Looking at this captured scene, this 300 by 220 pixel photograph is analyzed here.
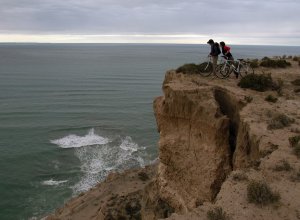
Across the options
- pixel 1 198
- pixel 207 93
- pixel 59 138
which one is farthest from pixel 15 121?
pixel 207 93

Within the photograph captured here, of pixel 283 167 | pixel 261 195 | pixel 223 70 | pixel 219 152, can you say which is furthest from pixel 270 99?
pixel 261 195

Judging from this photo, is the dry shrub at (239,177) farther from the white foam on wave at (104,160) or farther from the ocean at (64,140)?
the white foam on wave at (104,160)

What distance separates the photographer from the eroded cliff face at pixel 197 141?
18.0 m

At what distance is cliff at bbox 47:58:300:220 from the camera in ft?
40.1

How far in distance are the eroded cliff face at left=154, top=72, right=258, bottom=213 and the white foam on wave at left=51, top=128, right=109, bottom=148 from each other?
24792 millimetres

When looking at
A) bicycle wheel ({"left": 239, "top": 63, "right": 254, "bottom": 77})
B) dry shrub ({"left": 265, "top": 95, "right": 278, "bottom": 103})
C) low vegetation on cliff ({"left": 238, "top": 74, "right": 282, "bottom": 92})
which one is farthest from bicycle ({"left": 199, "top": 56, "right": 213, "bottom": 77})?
dry shrub ({"left": 265, "top": 95, "right": 278, "bottom": 103})

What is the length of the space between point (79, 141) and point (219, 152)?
31.2 metres

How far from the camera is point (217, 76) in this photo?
80.6ft

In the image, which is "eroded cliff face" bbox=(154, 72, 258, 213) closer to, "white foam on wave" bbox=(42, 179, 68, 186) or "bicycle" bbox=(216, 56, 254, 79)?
"bicycle" bbox=(216, 56, 254, 79)

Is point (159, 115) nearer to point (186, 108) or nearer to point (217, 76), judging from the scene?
point (186, 108)

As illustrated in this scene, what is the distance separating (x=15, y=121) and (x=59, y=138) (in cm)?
977

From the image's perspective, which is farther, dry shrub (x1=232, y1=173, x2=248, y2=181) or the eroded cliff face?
the eroded cliff face

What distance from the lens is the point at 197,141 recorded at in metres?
19.5

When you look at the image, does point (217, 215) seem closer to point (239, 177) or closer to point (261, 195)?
point (261, 195)
